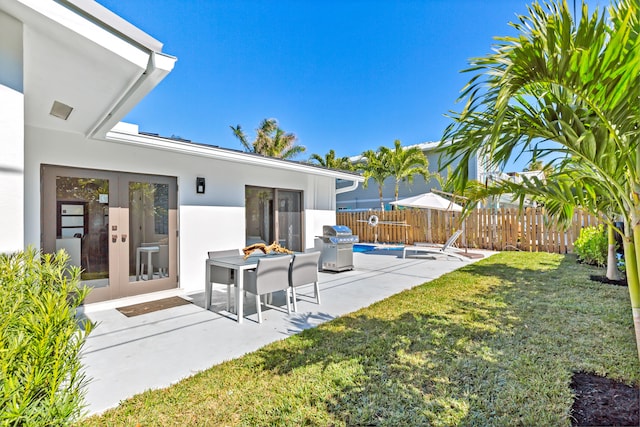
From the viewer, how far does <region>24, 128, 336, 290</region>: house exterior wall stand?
5.13 m

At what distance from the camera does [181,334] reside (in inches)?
171

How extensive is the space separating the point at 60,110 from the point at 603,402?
22.9 feet

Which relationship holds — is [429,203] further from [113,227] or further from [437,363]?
[113,227]

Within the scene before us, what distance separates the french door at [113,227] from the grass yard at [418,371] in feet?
11.6

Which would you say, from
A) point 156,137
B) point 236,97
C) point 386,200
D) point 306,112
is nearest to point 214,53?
point 236,97

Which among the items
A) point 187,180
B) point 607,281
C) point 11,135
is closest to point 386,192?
point 607,281

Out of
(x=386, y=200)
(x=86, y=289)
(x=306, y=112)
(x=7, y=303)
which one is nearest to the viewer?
(x=7, y=303)

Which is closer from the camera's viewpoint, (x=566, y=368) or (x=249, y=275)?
(x=566, y=368)

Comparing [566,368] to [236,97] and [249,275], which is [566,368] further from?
[236,97]

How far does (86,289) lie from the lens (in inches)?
72.0

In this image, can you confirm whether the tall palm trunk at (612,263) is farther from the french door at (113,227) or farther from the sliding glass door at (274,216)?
the french door at (113,227)

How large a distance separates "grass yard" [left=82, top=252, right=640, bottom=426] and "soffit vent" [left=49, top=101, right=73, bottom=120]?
393 centimetres

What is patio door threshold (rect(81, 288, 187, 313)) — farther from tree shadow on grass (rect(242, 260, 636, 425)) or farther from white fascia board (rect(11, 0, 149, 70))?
white fascia board (rect(11, 0, 149, 70))

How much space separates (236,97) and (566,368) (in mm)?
19417
